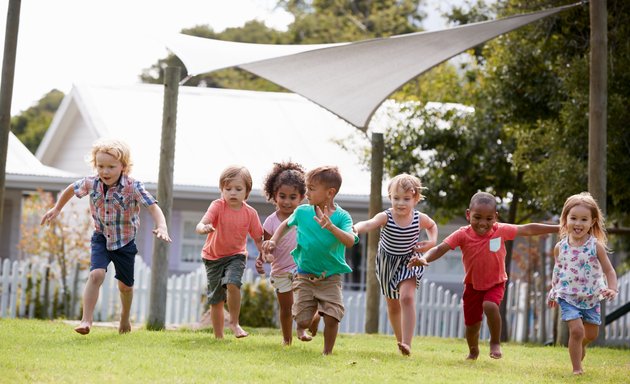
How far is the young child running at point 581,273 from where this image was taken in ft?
26.8

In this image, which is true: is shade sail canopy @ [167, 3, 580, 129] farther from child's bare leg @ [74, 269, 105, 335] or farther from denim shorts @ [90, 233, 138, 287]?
child's bare leg @ [74, 269, 105, 335]

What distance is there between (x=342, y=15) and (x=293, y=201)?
35446 millimetres

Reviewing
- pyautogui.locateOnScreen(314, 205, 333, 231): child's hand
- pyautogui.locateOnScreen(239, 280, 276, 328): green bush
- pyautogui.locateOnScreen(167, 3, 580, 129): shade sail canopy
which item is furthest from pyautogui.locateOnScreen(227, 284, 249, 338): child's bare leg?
pyautogui.locateOnScreen(239, 280, 276, 328): green bush

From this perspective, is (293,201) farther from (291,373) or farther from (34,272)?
(34,272)

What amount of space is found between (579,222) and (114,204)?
12.4 feet

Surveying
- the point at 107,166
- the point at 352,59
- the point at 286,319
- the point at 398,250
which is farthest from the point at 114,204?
the point at 352,59

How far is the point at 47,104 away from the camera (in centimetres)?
5575

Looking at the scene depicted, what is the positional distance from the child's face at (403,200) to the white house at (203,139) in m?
10.8

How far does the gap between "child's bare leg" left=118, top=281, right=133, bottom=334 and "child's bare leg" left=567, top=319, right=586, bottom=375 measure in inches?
145

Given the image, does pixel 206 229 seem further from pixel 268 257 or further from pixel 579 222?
pixel 579 222

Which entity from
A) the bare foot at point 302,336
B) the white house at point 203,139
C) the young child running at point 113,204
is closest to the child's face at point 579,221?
the bare foot at point 302,336

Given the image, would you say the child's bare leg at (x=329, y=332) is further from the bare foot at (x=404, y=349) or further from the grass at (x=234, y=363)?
the bare foot at (x=404, y=349)

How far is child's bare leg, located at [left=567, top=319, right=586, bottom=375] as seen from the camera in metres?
8.11

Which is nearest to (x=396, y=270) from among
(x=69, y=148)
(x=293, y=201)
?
(x=293, y=201)
